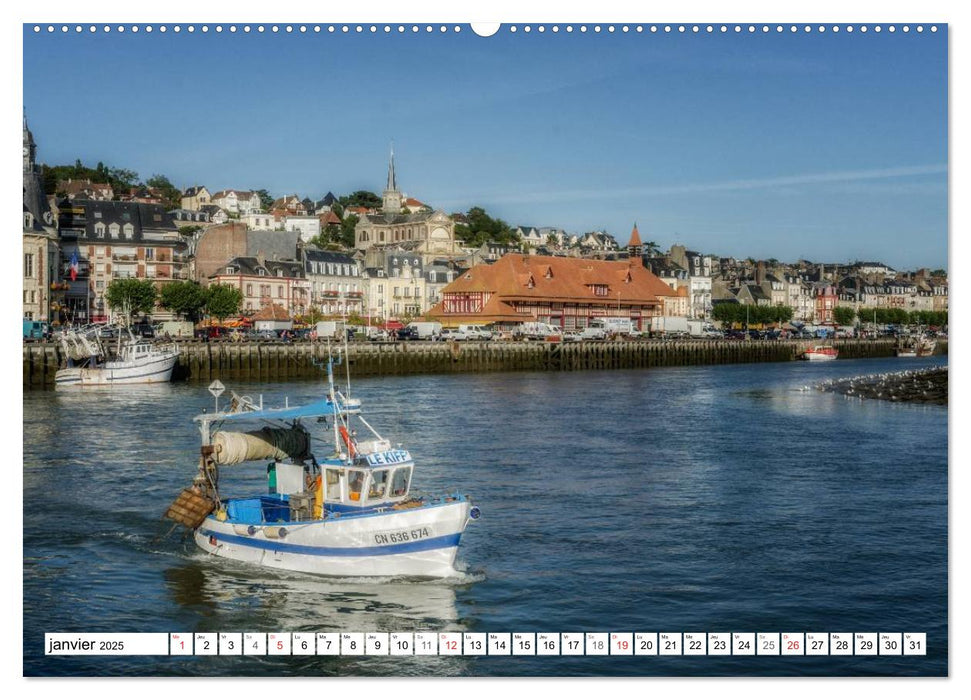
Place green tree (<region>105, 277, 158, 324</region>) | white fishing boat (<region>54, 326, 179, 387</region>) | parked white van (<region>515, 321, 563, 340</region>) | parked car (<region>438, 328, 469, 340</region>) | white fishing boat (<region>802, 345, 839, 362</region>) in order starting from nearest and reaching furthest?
green tree (<region>105, 277, 158, 324</region>) < white fishing boat (<region>54, 326, 179, 387</region>) < parked car (<region>438, 328, 469, 340</region>) < parked white van (<region>515, 321, 563, 340</region>) < white fishing boat (<region>802, 345, 839, 362</region>)

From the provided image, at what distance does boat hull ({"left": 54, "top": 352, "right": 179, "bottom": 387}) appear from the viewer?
56.1m

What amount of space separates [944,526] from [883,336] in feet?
286

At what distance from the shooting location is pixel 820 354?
344 feet

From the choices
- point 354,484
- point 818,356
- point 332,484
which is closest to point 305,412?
point 332,484

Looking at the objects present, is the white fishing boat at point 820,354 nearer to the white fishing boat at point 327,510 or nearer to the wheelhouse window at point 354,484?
the white fishing boat at point 327,510

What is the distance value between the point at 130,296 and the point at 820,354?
65.9 m

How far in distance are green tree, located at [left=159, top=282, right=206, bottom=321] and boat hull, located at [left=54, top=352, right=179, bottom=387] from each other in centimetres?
538

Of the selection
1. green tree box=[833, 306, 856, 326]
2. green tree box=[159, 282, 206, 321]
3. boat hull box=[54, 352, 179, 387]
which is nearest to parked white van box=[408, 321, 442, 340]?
green tree box=[159, 282, 206, 321]

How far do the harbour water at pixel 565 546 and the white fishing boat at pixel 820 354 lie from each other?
6210 centimetres

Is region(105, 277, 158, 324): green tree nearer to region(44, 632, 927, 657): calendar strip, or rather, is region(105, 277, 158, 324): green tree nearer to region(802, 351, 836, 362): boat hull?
region(44, 632, 927, 657): calendar strip

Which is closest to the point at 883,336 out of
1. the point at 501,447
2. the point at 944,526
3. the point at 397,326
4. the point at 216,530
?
the point at 397,326

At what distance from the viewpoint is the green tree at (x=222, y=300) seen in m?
77.4

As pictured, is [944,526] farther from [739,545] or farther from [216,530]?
[216,530]

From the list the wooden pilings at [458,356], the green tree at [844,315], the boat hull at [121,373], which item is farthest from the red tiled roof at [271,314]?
the green tree at [844,315]
